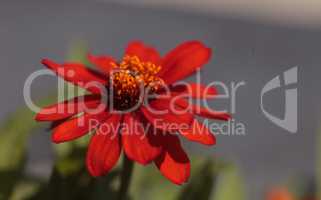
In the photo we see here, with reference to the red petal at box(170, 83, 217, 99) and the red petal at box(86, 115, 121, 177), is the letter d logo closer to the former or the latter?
the red petal at box(170, 83, 217, 99)

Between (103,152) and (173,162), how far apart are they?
6 centimetres

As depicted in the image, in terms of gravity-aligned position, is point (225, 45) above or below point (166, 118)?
above

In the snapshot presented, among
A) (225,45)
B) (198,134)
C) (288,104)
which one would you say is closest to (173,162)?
(198,134)

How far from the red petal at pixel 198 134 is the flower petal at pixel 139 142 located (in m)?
0.02

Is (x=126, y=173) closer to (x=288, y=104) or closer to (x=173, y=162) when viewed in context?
(x=173, y=162)

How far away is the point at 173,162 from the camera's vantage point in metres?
0.55

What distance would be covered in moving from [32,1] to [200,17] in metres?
0.30

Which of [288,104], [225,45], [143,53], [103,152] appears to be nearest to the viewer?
[103,152]

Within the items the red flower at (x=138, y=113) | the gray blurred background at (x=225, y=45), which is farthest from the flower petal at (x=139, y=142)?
the gray blurred background at (x=225, y=45)

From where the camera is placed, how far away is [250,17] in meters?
1.27

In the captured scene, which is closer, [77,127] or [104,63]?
[77,127]

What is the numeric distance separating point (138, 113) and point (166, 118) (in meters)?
0.03

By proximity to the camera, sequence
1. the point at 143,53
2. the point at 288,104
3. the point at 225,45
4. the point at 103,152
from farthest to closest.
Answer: the point at 225,45, the point at 288,104, the point at 143,53, the point at 103,152

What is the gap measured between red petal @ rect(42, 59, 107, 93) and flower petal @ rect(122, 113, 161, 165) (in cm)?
6
